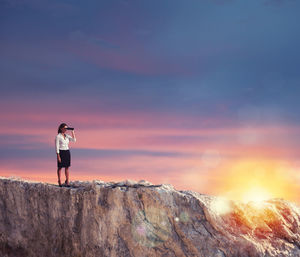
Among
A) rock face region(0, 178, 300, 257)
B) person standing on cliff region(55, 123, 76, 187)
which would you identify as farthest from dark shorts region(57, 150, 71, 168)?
rock face region(0, 178, 300, 257)

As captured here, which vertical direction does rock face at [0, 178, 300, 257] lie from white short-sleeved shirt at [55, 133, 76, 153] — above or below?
below

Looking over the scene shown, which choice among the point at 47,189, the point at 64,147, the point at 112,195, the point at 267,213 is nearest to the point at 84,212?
the point at 112,195

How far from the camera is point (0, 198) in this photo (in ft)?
45.2

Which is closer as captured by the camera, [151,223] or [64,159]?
[151,223]

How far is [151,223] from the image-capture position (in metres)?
10.2

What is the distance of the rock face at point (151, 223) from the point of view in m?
10.1

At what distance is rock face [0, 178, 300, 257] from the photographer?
10.1 meters

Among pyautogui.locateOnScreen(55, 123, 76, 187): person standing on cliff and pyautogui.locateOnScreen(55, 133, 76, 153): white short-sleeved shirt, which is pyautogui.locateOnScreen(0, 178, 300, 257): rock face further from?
pyautogui.locateOnScreen(55, 133, 76, 153): white short-sleeved shirt

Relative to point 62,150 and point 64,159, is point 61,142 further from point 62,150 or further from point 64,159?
point 64,159

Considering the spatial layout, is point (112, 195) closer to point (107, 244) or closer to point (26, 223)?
point (107, 244)

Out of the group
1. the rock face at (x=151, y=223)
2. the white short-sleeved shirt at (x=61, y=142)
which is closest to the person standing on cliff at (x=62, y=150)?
the white short-sleeved shirt at (x=61, y=142)

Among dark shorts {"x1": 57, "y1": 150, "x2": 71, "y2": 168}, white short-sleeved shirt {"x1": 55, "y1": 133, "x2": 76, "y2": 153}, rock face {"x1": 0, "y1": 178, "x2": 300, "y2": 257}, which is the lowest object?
rock face {"x1": 0, "y1": 178, "x2": 300, "y2": 257}

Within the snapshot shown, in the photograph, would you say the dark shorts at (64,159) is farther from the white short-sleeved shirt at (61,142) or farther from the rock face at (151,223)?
the rock face at (151,223)

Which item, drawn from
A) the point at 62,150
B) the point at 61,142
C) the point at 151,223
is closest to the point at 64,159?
the point at 62,150
